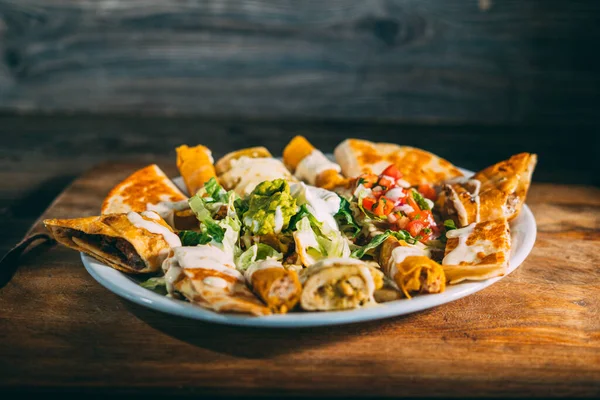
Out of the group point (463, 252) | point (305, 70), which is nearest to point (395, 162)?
point (463, 252)

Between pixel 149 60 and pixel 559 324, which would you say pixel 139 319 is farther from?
pixel 149 60

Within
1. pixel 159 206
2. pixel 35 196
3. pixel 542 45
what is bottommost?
pixel 35 196

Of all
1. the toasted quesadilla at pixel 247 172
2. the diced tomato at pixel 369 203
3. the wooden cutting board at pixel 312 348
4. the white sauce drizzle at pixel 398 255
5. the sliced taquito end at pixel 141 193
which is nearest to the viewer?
the wooden cutting board at pixel 312 348

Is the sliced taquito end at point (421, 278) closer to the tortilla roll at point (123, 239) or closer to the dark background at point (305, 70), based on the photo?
the tortilla roll at point (123, 239)

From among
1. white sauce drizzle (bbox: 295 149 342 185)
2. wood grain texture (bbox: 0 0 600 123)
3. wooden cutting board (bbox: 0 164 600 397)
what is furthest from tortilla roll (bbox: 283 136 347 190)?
wood grain texture (bbox: 0 0 600 123)

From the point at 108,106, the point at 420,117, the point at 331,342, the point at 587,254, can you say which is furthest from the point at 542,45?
the point at 331,342

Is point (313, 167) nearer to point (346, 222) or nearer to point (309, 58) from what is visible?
point (346, 222)

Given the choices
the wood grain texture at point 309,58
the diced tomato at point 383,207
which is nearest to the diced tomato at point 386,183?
the diced tomato at point 383,207
